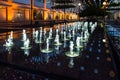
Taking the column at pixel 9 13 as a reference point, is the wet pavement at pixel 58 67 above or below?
below

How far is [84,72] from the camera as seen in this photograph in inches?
211

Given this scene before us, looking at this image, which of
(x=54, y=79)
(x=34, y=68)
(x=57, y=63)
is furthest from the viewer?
(x=57, y=63)

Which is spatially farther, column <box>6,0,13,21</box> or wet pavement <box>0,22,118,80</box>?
column <box>6,0,13,21</box>

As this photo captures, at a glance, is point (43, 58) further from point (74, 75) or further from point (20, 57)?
point (74, 75)

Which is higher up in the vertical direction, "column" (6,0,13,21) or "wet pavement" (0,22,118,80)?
"column" (6,0,13,21)

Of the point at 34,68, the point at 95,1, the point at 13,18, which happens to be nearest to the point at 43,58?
the point at 34,68

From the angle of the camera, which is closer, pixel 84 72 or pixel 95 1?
pixel 84 72

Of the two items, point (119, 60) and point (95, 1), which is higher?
point (95, 1)

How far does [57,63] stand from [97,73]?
135cm

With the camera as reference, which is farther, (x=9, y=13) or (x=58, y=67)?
(x=9, y=13)

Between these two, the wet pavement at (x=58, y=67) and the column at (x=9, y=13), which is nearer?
the wet pavement at (x=58, y=67)

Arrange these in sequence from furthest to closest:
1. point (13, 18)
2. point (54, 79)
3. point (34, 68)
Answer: point (13, 18)
point (34, 68)
point (54, 79)

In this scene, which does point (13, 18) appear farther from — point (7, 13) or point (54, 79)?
point (54, 79)

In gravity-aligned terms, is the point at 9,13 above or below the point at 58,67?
above
